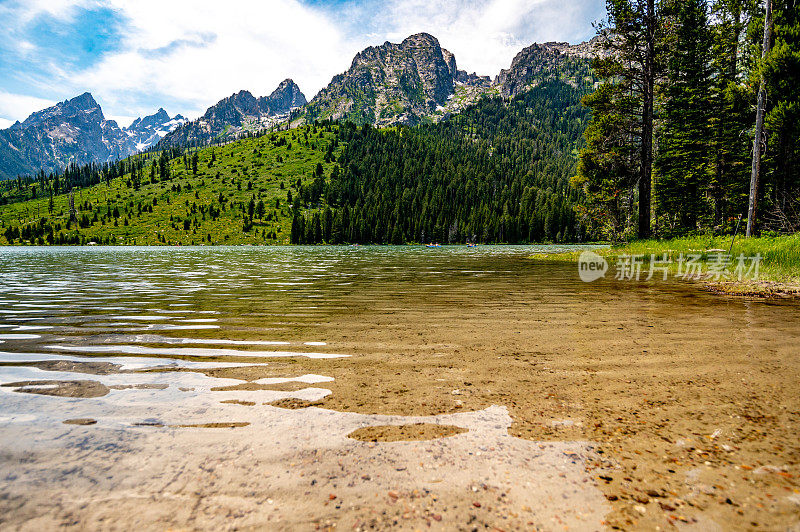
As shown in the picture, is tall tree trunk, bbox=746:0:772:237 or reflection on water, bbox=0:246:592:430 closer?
reflection on water, bbox=0:246:592:430

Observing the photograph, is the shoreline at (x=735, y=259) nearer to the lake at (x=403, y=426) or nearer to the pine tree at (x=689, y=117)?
the lake at (x=403, y=426)

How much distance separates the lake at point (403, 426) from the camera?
2.73m

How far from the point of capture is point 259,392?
16.7 ft

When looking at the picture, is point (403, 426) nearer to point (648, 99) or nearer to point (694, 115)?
point (648, 99)

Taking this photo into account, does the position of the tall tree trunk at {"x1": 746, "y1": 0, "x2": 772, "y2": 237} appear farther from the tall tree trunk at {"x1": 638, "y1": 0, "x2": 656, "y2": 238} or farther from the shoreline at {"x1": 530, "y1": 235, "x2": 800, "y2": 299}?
the tall tree trunk at {"x1": 638, "y1": 0, "x2": 656, "y2": 238}

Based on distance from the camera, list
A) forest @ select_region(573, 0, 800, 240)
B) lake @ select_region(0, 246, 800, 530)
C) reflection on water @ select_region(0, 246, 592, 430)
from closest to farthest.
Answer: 1. lake @ select_region(0, 246, 800, 530)
2. reflection on water @ select_region(0, 246, 592, 430)
3. forest @ select_region(573, 0, 800, 240)

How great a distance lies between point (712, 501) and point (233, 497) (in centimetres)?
364

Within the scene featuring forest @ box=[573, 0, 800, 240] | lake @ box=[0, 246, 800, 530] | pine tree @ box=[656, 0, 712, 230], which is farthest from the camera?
pine tree @ box=[656, 0, 712, 230]

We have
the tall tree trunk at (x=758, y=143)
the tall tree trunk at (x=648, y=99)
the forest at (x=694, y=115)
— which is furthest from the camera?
the tall tree trunk at (x=648, y=99)

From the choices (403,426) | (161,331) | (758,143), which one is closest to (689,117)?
(758,143)

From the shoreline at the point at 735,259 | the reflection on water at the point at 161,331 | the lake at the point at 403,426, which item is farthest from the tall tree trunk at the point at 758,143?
the reflection on water at the point at 161,331

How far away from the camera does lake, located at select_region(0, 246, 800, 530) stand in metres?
2.73

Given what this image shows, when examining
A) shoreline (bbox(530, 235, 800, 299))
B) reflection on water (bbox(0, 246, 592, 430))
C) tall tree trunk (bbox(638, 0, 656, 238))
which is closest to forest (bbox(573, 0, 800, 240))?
tall tree trunk (bbox(638, 0, 656, 238))

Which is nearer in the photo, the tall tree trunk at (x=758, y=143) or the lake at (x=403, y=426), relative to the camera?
the lake at (x=403, y=426)
